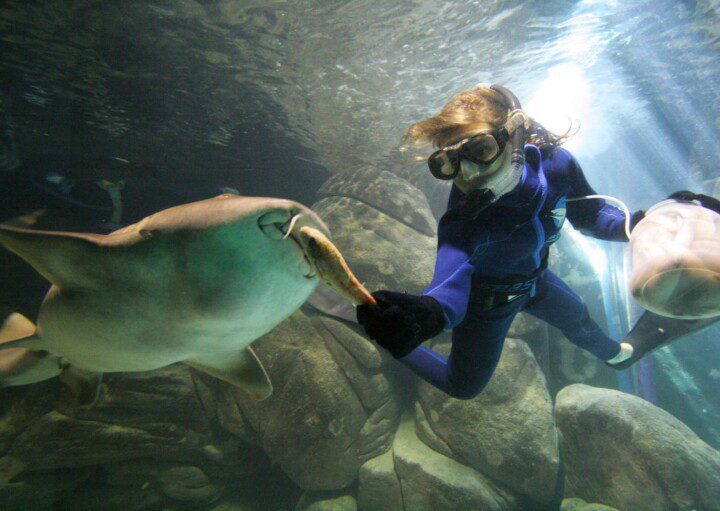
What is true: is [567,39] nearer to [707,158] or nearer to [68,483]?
[707,158]

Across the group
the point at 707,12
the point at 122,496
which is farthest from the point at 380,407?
the point at 707,12

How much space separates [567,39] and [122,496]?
1875cm

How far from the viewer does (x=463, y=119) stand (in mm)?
2547

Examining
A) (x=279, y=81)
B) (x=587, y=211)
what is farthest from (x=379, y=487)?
(x=279, y=81)

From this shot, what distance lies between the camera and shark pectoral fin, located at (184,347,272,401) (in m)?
2.72

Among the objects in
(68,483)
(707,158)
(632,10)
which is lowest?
(68,483)

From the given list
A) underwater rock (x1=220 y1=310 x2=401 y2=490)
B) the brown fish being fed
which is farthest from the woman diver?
underwater rock (x1=220 y1=310 x2=401 y2=490)

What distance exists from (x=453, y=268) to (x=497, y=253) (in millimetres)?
772

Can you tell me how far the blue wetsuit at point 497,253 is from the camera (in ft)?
7.71

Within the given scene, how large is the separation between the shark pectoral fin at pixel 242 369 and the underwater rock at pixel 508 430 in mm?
4159

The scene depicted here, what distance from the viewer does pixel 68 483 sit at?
4977mm

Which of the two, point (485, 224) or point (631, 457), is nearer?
point (485, 224)

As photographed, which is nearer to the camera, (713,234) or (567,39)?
(713,234)

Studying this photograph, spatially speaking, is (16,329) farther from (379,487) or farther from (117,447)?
(379,487)
